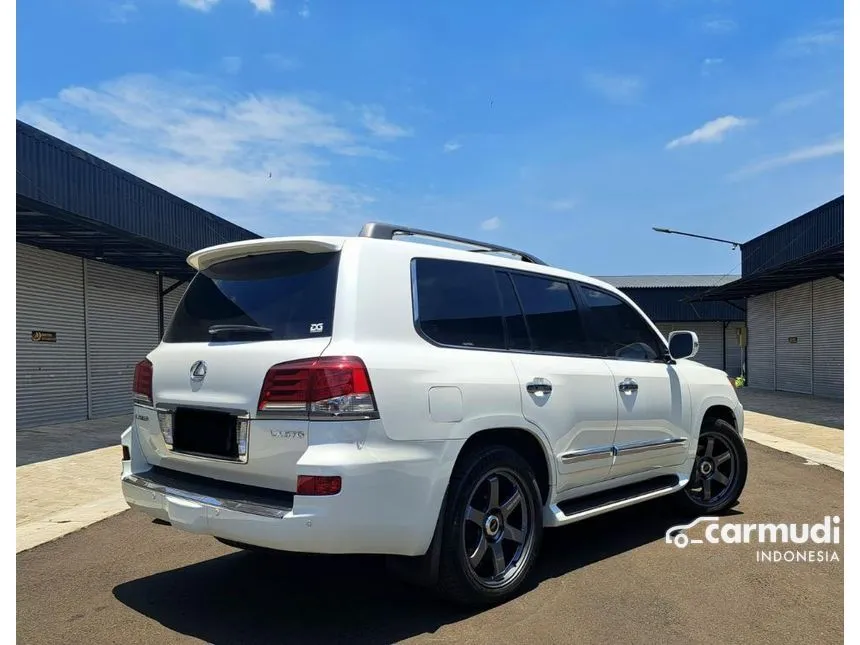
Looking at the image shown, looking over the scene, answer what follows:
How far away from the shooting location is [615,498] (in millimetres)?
4648

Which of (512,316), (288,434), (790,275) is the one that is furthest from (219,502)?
(790,275)

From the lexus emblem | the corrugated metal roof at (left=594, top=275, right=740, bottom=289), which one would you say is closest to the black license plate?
the lexus emblem

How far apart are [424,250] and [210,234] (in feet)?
48.8

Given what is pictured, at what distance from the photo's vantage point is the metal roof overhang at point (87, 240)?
9.94 metres

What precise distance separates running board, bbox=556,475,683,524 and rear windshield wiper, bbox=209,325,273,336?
217 cm

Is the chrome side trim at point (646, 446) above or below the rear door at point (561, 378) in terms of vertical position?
below

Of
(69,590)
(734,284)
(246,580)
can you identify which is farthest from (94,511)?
(734,284)

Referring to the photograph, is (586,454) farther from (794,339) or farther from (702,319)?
(702,319)

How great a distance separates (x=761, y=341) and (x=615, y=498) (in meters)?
23.8

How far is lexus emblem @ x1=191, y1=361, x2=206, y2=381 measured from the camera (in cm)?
354

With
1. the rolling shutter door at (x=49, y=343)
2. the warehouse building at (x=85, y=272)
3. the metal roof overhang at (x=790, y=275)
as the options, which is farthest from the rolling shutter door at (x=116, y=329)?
the metal roof overhang at (x=790, y=275)

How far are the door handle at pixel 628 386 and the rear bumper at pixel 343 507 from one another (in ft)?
6.02

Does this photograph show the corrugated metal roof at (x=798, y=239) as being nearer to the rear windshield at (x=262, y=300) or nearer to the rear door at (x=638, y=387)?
the rear door at (x=638, y=387)
